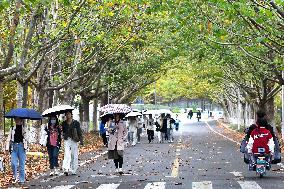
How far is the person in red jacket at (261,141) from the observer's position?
1495 cm

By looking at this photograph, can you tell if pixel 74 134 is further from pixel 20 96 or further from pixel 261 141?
pixel 20 96

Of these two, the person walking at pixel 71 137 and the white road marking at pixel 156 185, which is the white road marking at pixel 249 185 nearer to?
the white road marking at pixel 156 185

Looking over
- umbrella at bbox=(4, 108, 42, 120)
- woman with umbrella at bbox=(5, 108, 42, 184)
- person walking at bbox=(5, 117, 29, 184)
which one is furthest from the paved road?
umbrella at bbox=(4, 108, 42, 120)

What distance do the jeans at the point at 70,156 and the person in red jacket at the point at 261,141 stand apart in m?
4.86

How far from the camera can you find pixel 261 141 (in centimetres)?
1500

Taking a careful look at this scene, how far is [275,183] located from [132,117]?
20.8 m

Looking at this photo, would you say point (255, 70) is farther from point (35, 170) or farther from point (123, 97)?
point (123, 97)

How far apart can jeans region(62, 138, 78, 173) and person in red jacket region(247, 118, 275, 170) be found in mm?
4856

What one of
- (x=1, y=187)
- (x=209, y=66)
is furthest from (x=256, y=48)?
(x=209, y=66)

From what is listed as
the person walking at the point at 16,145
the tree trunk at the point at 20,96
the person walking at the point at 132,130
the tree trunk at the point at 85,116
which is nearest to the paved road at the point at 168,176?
the person walking at the point at 16,145

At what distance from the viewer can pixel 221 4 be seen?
17.7 m

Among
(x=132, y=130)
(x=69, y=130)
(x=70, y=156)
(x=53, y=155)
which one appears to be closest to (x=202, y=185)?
(x=70, y=156)

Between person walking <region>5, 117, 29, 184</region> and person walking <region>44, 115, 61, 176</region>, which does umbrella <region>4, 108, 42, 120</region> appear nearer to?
person walking <region>5, 117, 29, 184</region>

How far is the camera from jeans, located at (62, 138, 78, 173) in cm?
1708
